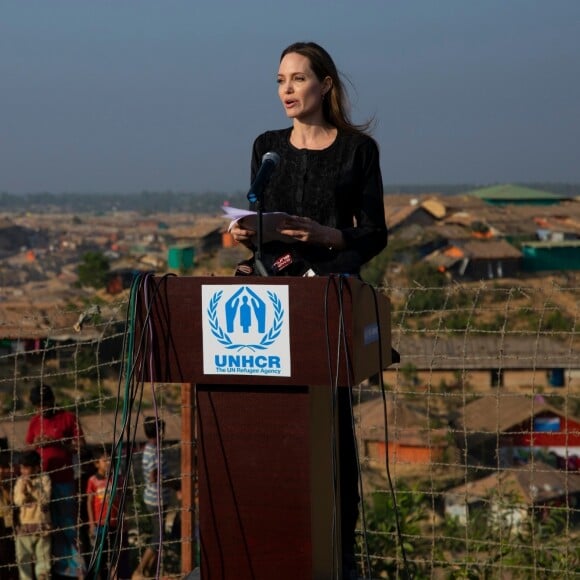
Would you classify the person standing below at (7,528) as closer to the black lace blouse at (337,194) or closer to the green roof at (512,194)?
the black lace blouse at (337,194)

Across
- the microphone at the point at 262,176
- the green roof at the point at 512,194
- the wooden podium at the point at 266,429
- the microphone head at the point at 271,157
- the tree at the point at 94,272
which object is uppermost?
the green roof at the point at 512,194

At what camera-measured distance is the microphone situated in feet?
8.73

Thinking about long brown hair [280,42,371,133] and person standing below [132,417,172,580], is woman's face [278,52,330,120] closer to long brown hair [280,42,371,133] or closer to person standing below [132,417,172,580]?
long brown hair [280,42,371,133]

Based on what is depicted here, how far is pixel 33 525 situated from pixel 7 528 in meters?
0.21

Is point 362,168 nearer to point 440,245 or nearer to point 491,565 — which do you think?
point 491,565

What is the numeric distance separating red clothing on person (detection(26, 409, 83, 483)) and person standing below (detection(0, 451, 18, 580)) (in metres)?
0.17

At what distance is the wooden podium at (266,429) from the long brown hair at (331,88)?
21.7 inches

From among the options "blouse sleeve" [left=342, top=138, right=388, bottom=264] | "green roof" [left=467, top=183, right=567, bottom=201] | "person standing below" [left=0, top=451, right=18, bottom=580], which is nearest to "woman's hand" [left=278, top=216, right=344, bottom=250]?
"blouse sleeve" [left=342, top=138, right=388, bottom=264]

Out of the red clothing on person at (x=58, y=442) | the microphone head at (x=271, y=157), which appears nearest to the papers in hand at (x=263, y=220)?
the microphone head at (x=271, y=157)

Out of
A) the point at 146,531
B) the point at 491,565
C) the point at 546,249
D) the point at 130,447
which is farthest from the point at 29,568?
the point at 546,249

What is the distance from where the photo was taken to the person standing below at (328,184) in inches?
114

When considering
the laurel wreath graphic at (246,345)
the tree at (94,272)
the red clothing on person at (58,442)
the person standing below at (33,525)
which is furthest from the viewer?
the tree at (94,272)

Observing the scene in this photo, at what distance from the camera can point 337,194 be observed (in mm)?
2949

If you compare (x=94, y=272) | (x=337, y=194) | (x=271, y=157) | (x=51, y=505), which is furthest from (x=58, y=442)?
(x=94, y=272)
